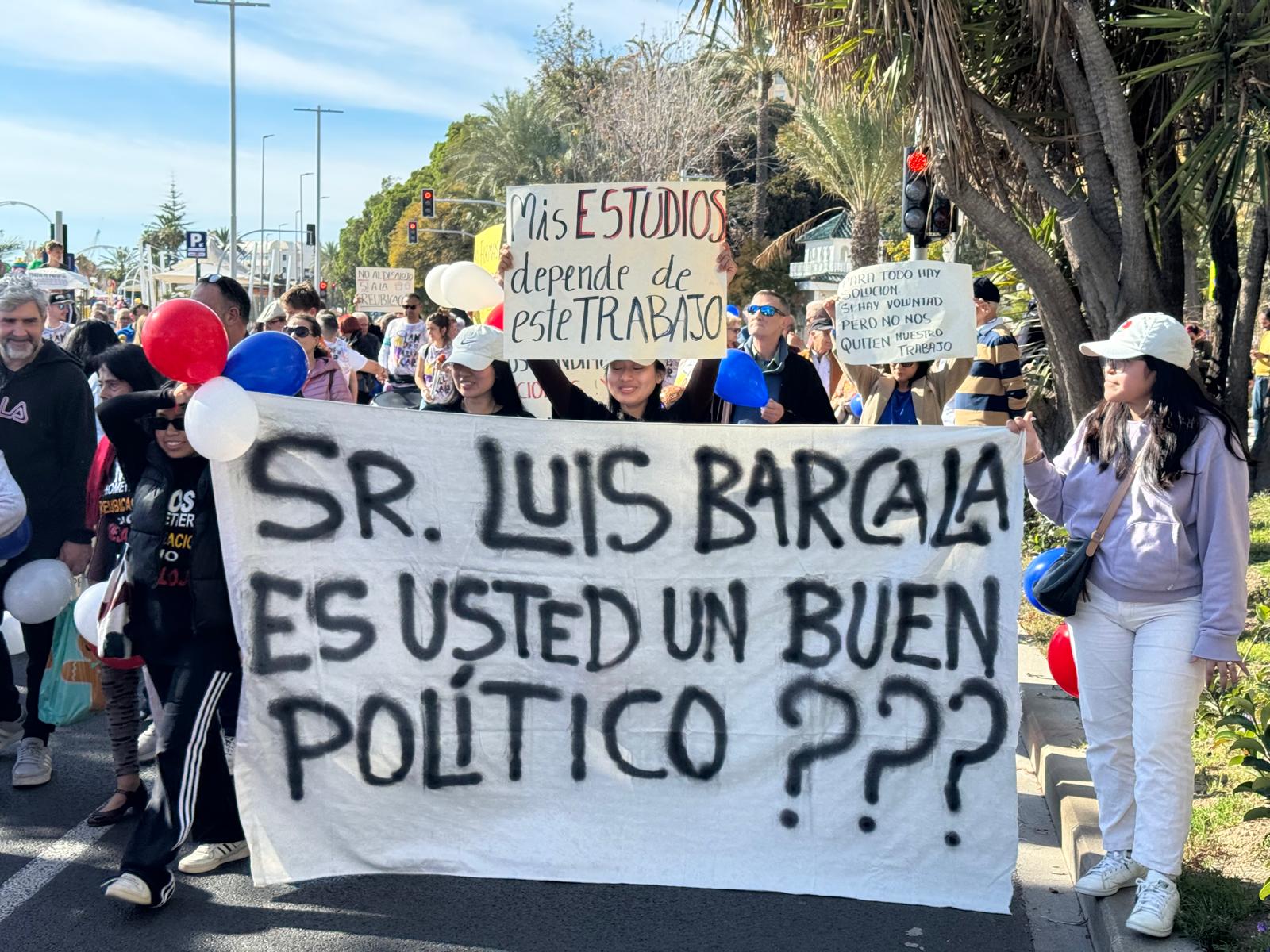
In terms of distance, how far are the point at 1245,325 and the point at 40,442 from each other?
8.47 m

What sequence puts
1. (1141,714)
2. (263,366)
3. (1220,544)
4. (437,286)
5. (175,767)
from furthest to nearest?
(437,286) → (263,366) → (175,767) → (1141,714) → (1220,544)

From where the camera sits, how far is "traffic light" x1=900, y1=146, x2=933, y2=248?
1112 cm

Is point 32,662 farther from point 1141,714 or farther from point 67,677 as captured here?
point 1141,714

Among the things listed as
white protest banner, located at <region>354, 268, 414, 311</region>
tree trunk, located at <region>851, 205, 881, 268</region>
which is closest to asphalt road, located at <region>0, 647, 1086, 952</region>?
white protest banner, located at <region>354, 268, 414, 311</region>

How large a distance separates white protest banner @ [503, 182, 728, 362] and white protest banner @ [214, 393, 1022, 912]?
2.42ft

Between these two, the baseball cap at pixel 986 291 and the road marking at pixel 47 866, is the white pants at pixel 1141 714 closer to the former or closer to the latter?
the road marking at pixel 47 866

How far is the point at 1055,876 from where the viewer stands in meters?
4.51

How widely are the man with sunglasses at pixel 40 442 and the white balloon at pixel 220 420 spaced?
66.1 inches

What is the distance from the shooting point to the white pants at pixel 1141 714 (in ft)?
12.4

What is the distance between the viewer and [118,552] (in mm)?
5176

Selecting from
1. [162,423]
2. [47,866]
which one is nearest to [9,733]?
[47,866]

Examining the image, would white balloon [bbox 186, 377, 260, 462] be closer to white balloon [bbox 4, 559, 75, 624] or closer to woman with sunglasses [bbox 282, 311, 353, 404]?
white balloon [bbox 4, 559, 75, 624]

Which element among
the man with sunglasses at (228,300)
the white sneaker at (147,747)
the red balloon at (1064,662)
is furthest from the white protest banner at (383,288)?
the red balloon at (1064,662)

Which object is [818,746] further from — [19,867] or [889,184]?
[889,184]
